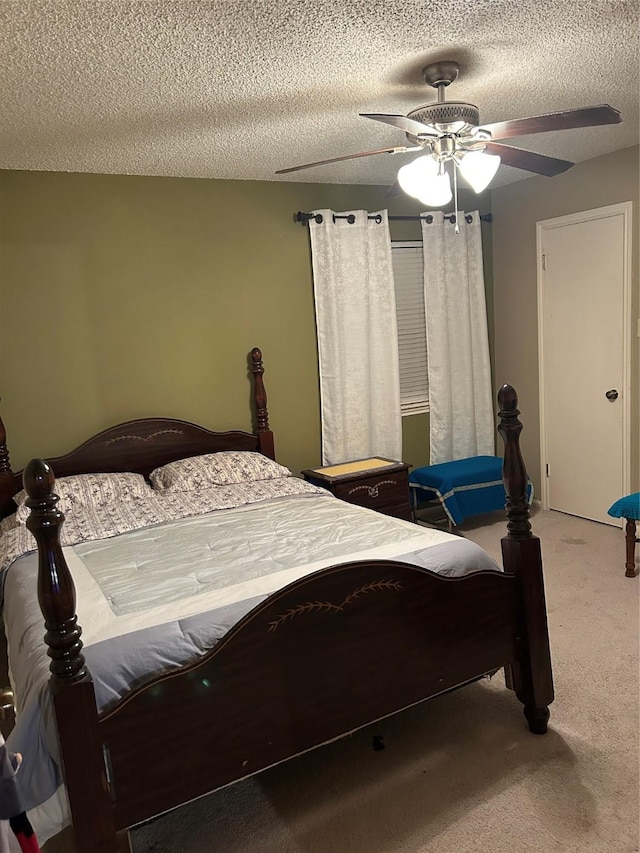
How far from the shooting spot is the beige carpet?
6.37ft

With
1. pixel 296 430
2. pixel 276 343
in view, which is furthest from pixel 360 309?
pixel 296 430

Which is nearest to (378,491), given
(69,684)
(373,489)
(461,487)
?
(373,489)

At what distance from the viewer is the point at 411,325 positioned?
→ 4.80 meters

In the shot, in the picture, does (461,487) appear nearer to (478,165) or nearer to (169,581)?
(478,165)

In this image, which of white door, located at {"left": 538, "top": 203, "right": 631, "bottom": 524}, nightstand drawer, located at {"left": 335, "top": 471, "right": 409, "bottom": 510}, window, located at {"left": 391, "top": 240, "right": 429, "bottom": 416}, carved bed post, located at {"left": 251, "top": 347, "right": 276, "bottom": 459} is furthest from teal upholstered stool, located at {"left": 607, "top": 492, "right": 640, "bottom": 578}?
carved bed post, located at {"left": 251, "top": 347, "right": 276, "bottom": 459}

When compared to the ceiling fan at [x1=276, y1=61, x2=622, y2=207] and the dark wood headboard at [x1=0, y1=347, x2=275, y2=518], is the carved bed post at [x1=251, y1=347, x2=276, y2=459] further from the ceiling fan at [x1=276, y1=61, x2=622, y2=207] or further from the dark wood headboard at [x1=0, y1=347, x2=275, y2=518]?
the ceiling fan at [x1=276, y1=61, x2=622, y2=207]

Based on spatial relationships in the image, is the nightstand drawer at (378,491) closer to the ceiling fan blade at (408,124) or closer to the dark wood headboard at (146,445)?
the dark wood headboard at (146,445)

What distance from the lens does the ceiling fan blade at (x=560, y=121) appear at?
2.15 m

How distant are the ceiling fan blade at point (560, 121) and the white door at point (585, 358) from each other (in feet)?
6.69

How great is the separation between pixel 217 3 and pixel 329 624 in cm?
184

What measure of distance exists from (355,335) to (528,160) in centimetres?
194

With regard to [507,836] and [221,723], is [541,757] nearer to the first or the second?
[507,836]

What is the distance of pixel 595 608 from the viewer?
3.29 metres

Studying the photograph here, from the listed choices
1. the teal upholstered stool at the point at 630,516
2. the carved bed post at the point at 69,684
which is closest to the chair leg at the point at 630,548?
the teal upholstered stool at the point at 630,516
